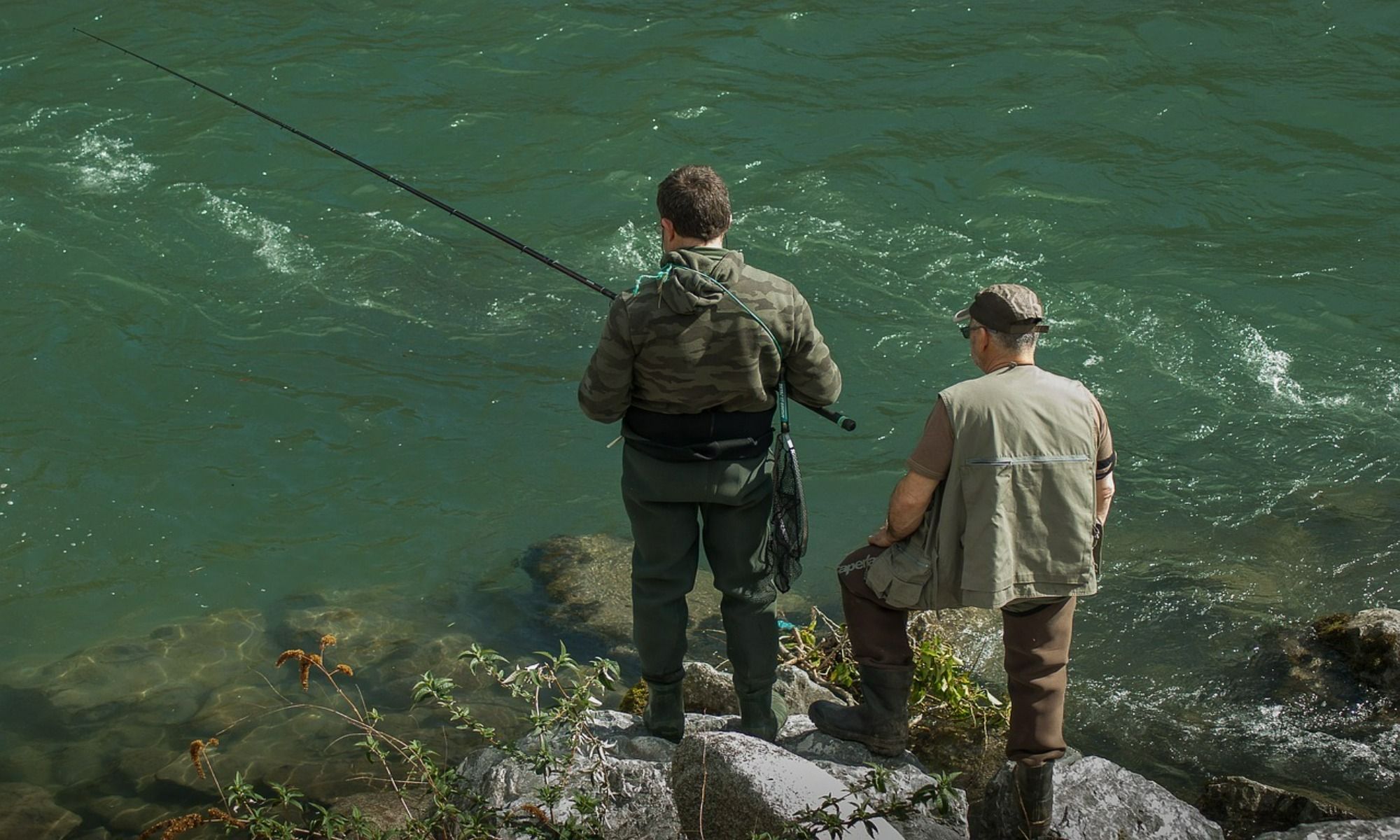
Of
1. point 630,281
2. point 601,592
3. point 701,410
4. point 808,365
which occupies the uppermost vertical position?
point 808,365

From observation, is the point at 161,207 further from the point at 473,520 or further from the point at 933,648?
the point at 933,648

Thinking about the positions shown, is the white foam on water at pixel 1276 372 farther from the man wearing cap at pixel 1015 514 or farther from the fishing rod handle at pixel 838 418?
the fishing rod handle at pixel 838 418

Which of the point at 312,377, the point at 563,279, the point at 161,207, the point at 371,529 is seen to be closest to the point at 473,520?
the point at 371,529

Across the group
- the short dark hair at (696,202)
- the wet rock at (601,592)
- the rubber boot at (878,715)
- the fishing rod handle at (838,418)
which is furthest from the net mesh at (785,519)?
the wet rock at (601,592)

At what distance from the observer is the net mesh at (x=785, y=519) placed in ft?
14.1

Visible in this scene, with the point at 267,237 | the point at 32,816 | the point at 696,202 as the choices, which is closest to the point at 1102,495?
the point at 696,202

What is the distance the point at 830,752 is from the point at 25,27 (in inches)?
478

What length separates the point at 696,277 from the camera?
159 inches

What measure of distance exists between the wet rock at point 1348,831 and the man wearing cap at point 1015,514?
71cm

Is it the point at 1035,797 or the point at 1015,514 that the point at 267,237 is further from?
the point at 1035,797

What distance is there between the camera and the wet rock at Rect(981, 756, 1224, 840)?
419 centimetres

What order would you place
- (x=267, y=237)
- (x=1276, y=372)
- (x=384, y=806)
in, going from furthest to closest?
(x=267, y=237) → (x=1276, y=372) → (x=384, y=806)

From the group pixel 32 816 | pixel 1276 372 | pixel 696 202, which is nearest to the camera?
pixel 696 202

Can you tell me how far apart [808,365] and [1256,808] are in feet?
6.67
